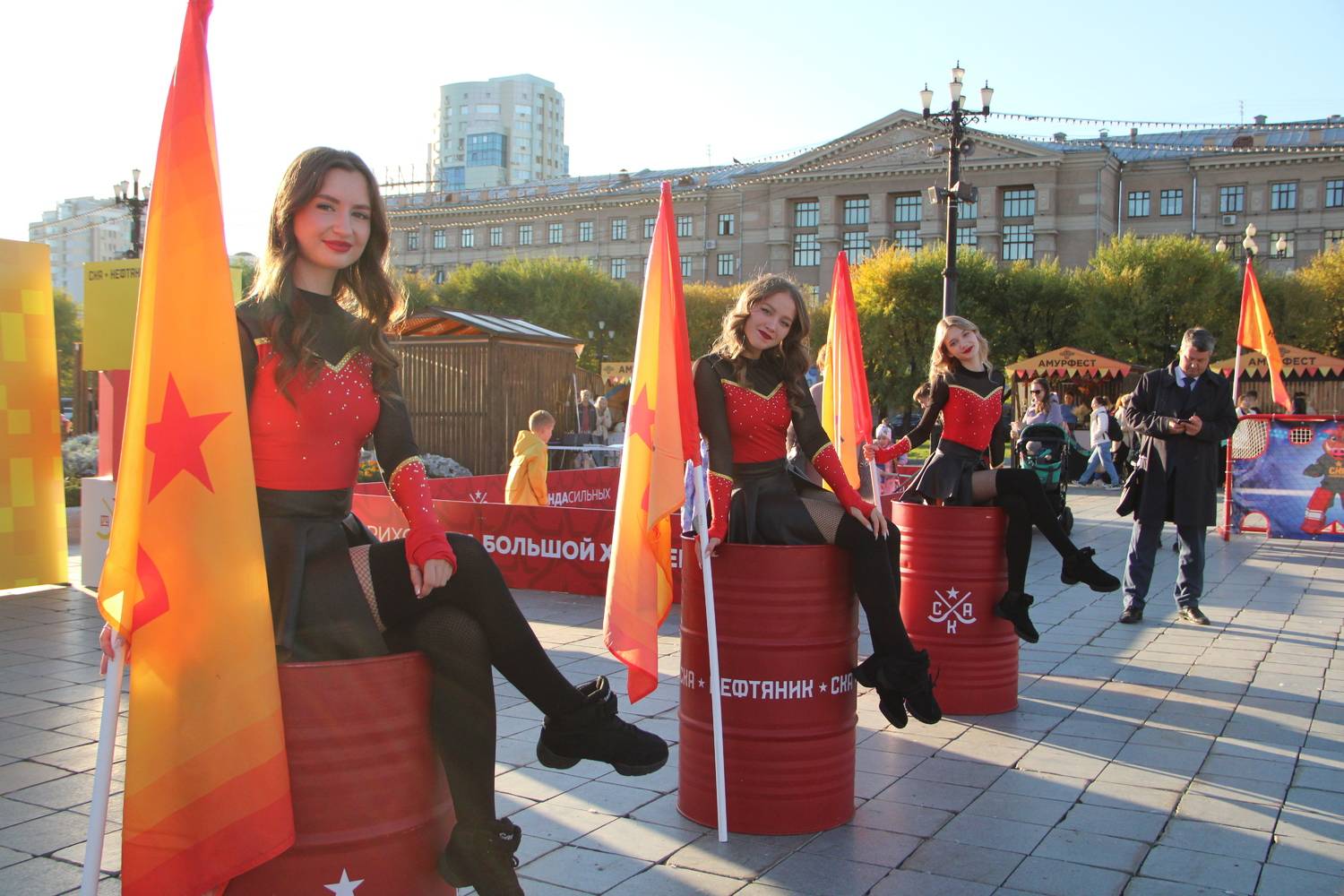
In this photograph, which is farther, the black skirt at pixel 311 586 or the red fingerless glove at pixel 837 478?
the red fingerless glove at pixel 837 478

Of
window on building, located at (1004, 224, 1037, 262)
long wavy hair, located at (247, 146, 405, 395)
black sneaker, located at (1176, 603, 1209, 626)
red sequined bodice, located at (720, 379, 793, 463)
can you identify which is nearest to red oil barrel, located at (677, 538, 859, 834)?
red sequined bodice, located at (720, 379, 793, 463)

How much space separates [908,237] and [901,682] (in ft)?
253

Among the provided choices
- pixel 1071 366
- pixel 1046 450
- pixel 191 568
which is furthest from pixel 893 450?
pixel 1071 366

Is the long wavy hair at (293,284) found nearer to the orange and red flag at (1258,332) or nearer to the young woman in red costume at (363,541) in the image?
the young woman in red costume at (363,541)

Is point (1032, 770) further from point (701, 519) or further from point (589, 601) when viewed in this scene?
point (589, 601)

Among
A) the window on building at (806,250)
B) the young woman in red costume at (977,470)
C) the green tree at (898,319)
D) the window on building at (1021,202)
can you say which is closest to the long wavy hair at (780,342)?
the young woman in red costume at (977,470)

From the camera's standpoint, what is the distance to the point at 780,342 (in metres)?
5.05

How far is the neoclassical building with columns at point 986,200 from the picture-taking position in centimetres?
7162

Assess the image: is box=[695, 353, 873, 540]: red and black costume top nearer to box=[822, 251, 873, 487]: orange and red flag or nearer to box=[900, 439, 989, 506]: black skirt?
box=[900, 439, 989, 506]: black skirt

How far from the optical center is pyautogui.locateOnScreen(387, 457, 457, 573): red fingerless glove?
3057 mm

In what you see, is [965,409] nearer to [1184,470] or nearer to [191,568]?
[1184,470]

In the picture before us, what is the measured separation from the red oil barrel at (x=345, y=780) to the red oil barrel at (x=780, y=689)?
1804 mm

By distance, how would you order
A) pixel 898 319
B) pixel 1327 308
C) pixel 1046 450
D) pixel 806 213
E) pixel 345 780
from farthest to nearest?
pixel 806 213, pixel 898 319, pixel 1327 308, pixel 1046 450, pixel 345 780

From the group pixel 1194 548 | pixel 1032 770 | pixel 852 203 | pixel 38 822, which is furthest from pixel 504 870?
pixel 852 203
